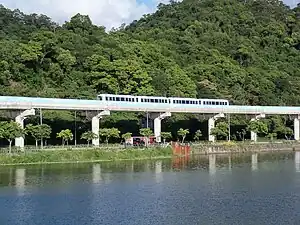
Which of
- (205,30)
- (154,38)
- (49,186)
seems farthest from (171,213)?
(205,30)

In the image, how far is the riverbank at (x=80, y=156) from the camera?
36.9 meters

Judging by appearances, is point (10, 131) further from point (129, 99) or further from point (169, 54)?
point (169, 54)

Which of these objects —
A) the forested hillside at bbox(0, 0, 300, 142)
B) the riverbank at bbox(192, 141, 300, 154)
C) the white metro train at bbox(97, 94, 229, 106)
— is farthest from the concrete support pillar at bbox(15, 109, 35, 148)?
the riverbank at bbox(192, 141, 300, 154)

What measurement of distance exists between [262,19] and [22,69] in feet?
192

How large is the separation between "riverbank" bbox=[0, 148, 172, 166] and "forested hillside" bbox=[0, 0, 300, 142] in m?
15.5

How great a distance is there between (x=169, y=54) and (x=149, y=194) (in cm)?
5436

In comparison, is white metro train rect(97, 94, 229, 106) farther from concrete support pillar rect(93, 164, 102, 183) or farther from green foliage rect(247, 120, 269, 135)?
concrete support pillar rect(93, 164, 102, 183)

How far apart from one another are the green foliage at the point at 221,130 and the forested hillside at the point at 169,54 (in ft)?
33.7

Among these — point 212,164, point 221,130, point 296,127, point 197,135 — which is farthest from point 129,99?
point 296,127

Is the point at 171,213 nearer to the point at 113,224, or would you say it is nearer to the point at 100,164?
the point at 113,224

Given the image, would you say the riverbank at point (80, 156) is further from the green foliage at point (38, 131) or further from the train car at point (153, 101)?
the train car at point (153, 101)

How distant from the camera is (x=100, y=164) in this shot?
38.1 metres

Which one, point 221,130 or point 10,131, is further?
point 221,130

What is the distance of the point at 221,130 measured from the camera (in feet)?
178
